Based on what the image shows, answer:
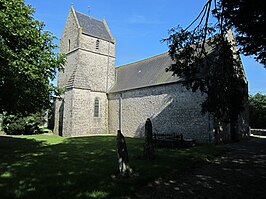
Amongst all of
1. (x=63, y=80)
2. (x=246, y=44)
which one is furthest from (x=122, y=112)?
(x=246, y=44)

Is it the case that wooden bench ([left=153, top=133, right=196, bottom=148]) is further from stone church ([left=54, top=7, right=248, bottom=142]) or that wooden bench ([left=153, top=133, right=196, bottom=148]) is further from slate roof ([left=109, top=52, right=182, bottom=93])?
slate roof ([left=109, top=52, right=182, bottom=93])

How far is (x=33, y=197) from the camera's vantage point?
14.2ft

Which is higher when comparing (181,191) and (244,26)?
(244,26)

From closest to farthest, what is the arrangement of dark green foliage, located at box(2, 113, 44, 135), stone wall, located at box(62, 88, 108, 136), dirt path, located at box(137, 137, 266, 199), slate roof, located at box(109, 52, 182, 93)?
dirt path, located at box(137, 137, 266, 199) → slate roof, located at box(109, 52, 182, 93) → stone wall, located at box(62, 88, 108, 136) → dark green foliage, located at box(2, 113, 44, 135)

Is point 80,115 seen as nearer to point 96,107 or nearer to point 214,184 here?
point 96,107

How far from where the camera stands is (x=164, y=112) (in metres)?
18.7

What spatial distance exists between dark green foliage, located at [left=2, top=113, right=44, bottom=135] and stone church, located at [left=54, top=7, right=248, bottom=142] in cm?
287

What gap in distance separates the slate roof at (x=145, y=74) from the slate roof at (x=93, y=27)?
18.1ft

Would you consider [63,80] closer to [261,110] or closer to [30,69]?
[30,69]

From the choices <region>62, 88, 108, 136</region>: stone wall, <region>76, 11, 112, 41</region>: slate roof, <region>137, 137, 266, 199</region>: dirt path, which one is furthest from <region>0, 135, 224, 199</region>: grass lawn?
<region>76, 11, 112, 41</region>: slate roof

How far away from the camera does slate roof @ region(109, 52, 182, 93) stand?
1997 centimetres

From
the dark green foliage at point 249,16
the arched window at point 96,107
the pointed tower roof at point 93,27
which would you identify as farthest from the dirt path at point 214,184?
the pointed tower roof at point 93,27

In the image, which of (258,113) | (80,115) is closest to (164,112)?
(80,115)

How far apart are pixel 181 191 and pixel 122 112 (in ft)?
61.7
